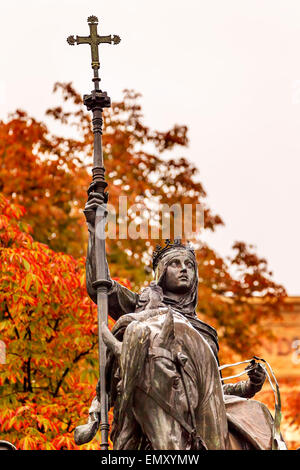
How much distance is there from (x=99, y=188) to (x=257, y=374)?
6.47 feet

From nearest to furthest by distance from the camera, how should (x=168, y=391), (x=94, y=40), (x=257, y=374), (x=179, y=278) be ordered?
1. (x=168, y=391)
2. (x=257, y=374)
3. (x=179, y=278)
4. (x=94, y=40)

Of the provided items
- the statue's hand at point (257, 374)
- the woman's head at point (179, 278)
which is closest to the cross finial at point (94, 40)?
the woman's head at point (179, 278)

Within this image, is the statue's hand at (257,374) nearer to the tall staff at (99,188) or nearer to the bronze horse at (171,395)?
the bronze horse at (171,395)

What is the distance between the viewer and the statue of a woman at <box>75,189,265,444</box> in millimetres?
10336

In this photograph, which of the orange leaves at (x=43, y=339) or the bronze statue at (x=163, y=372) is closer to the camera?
the bronze statue at (x=163, y=372)

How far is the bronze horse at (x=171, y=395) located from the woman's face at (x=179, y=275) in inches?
29.3

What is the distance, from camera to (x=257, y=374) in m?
10.3

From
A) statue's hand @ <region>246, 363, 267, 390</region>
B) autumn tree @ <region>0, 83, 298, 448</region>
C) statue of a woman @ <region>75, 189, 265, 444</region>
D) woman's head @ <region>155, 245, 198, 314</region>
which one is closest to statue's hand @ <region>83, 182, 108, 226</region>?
statue of a woman @ <region>75, 189, 265, 444</region>

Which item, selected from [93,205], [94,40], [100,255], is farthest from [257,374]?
[94,40]

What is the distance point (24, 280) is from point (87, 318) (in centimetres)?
110

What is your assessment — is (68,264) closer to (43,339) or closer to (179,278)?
(43,339)

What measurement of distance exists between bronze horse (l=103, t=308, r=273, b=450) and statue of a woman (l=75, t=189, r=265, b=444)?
61 centimetres

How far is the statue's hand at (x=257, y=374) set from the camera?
1023cm

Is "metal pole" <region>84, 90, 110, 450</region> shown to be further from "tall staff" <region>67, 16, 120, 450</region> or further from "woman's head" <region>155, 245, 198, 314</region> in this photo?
"woman's head" <region>155, 245, 198, 314</region>
